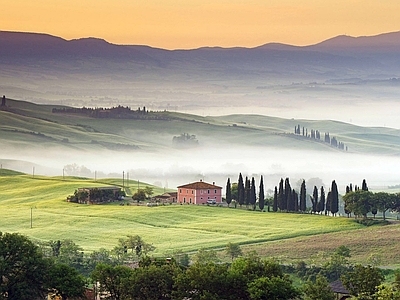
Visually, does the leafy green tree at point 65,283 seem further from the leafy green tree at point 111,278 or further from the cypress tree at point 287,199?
the cypress tree at point 287,199

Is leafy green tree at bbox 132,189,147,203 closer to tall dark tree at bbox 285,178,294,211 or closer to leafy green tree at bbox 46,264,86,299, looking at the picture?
tall dark tree at bbox 285,178,294,211

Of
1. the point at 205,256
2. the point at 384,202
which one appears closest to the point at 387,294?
the point at 205,256

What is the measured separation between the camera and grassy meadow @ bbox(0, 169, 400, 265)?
10912 cm

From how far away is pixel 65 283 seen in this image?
73.3 meters

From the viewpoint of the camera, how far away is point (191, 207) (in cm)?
14875

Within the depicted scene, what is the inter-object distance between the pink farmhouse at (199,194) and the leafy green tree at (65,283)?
8514cm

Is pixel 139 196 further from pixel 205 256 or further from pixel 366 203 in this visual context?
pixel 205 256

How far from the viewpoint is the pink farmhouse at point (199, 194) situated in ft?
524

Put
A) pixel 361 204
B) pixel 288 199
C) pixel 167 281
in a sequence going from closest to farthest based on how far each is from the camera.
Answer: pixel 167 281 < pixel 361 204 < pixel 288 199

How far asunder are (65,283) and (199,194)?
87.1 m

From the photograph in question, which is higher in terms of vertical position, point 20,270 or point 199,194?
point 199,194

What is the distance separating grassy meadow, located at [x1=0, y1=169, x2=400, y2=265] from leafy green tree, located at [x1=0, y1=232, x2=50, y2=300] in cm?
3185

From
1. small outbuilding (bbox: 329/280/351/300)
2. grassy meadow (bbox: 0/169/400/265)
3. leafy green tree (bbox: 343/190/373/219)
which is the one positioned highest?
leafy green tree (bbox: 343/190/373/219)

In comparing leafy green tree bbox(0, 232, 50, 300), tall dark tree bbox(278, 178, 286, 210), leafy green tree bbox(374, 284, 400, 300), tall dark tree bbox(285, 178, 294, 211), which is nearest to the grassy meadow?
tall dark tree bbox(285, 178, 294, 211)
